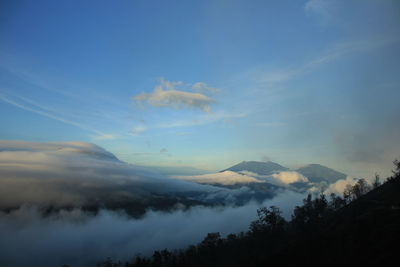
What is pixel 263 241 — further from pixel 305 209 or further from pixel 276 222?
pixel 305 209

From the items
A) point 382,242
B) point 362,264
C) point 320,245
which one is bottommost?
point 320,245

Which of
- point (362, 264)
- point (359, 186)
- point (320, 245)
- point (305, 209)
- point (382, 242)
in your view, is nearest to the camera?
point (362, 264)

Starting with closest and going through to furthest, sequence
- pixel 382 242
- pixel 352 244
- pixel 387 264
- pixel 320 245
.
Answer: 1. pixel 387 264
2. pixel 382 242
3. pixel 352 244
4. pixel 320 245

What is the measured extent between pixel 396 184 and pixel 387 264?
288ft

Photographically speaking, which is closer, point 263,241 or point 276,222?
point 263,241

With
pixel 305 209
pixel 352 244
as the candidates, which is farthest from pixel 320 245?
pixel 305 209

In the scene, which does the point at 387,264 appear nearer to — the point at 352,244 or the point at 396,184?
the point at 352,244

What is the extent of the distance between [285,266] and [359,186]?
6907 inches

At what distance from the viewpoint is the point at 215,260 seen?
11250 centimetres

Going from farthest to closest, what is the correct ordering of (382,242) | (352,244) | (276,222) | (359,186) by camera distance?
(359,186) → (276,222) → (352,244) → (382,242)

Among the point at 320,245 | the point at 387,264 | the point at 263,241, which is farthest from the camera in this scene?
the point at 263,241

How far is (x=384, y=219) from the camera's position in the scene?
55.0 meters

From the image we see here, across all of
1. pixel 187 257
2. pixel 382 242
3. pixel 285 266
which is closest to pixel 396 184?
pixel 382 242

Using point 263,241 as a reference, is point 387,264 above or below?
above
